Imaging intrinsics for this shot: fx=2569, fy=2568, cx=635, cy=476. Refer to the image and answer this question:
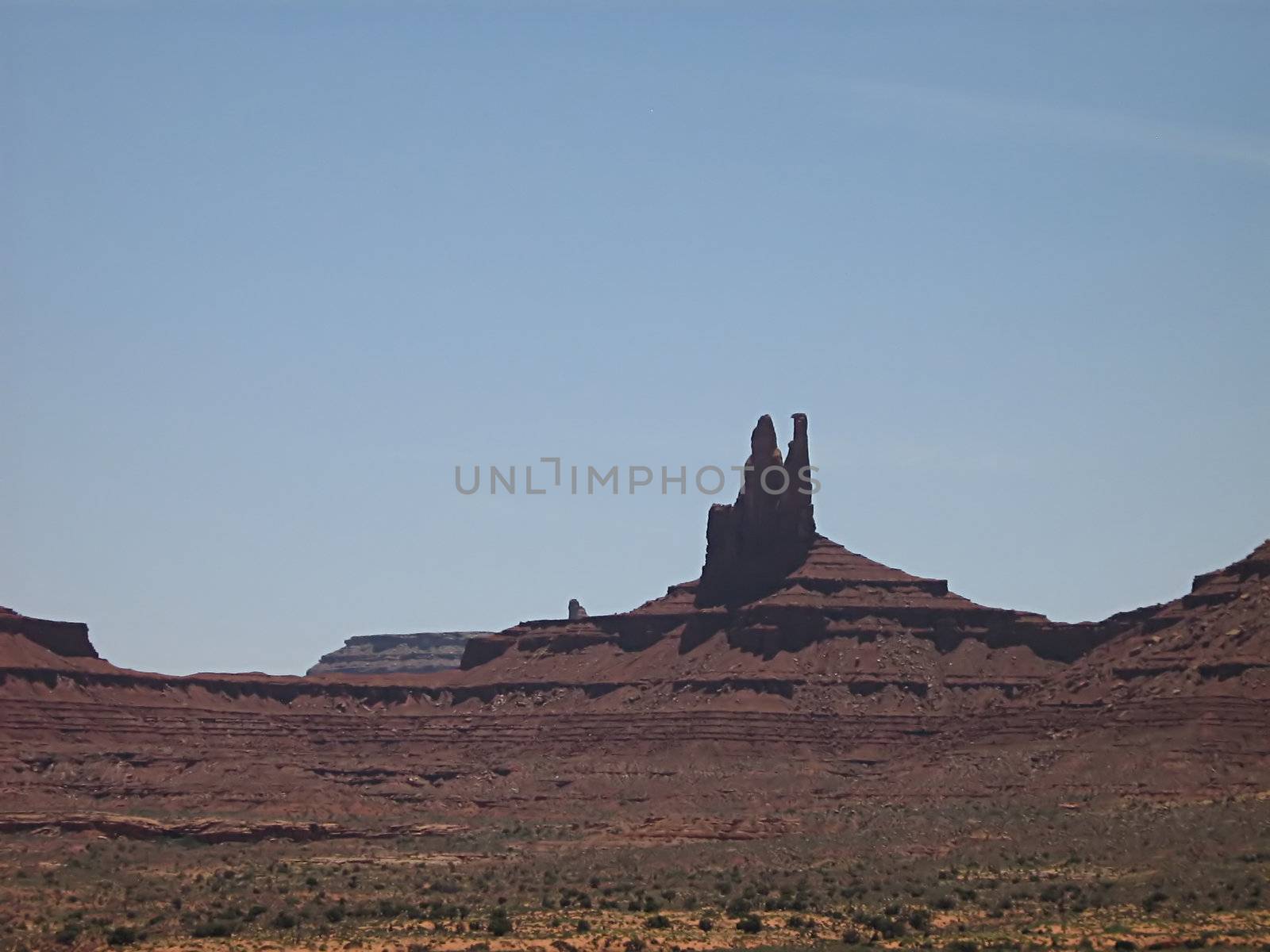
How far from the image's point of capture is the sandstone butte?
487 ft

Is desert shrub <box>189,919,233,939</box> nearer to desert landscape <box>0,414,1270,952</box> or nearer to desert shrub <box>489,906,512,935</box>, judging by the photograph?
desert landscape <box>0,414,1270,952</box>

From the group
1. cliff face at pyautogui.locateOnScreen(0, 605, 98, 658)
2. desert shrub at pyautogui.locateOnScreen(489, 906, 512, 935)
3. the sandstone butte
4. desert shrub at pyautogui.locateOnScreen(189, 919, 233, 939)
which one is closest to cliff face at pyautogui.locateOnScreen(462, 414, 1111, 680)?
the sandstone butte

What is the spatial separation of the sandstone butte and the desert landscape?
30 cm

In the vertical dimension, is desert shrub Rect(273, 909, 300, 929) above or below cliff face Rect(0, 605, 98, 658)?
below

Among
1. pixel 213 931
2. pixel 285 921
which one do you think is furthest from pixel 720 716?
pixel 213 931

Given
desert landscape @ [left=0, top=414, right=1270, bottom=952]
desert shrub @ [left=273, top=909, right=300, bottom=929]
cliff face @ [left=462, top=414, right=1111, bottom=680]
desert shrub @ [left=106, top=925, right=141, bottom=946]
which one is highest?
cliff face @ [left=462, top=414, right=1111, bottom=680]

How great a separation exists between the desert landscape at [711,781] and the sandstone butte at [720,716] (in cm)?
30

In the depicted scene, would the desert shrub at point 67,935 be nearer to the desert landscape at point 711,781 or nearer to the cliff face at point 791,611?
the desert landscape at point 711,781

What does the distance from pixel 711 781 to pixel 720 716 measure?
10.5m

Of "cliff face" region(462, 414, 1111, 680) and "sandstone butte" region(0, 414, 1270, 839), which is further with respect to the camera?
"cliff face" region(462, 414, 1111, 680)

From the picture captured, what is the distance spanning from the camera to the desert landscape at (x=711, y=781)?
94.2m

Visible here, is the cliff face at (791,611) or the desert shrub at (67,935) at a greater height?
the cliff face at (791,611)

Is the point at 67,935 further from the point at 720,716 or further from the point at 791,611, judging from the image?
the point at 791,611

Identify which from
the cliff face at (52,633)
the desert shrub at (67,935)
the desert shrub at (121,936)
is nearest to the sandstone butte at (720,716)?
the cliff face at (52,633)
